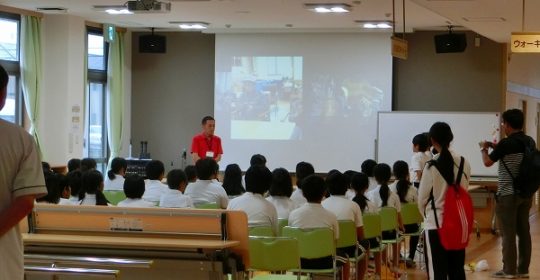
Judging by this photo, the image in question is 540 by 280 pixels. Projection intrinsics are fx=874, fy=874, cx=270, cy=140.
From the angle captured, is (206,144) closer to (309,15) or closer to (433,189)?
(309,15)

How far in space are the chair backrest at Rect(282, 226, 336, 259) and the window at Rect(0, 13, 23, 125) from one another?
7.63 metres

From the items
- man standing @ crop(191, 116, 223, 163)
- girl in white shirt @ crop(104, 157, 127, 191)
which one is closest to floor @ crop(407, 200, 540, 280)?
girl in white shirt @ crop(104, 157, 127, 191)

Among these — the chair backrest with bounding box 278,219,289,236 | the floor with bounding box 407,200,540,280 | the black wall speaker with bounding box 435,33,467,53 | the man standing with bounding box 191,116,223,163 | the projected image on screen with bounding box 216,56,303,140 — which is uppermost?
the black wall speaker with bounding box 435,33,467,53

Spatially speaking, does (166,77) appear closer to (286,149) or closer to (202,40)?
(202,40)

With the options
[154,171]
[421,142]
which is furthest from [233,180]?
[421,142]

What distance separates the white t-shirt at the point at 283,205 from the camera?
7.19m

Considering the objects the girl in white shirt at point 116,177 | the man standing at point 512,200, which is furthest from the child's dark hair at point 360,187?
the girl in white shirt at point 116,177

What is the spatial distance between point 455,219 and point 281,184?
1.80 m

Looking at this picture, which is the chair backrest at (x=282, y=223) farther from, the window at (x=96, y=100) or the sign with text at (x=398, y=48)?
the window at (x=96, y=100)

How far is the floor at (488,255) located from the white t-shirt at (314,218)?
2.63m

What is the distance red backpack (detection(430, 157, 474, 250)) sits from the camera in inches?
231

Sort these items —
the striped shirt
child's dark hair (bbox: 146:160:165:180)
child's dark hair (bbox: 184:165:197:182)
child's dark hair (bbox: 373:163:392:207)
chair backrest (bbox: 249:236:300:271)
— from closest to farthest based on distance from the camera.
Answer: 1. chair backrest (bbox: 249:236:300:271)
2. the striped shirt
3. child's dark hair (bbox: 373:163:392:207)
4. child's dark hair (bbox: 146:160:165:180)
5. child's dark hair (bbox: 184:165:197:182)

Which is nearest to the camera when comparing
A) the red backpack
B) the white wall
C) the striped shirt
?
the red backpack

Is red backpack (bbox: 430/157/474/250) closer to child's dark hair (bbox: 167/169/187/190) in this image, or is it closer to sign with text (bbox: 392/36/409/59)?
child's dark hair (bbox: 167/169/187/190)
